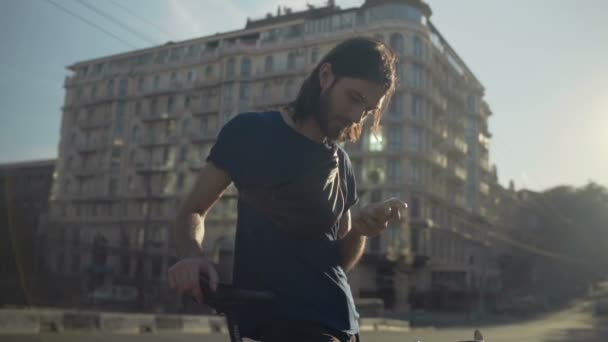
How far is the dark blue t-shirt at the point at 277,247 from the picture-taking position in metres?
1.45

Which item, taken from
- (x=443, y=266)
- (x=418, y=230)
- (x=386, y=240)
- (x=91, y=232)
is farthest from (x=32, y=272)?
(x=443, y=266)

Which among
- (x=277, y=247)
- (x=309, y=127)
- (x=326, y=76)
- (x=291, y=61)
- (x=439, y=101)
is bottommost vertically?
(x=277, y=247)

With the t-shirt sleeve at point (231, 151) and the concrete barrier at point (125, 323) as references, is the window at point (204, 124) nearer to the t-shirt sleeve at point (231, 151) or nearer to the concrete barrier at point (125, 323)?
the concrete barrier at point (125, 323)

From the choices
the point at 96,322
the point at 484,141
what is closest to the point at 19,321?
the point at 96,322

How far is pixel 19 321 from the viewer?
332 inches

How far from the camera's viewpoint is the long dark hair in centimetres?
163

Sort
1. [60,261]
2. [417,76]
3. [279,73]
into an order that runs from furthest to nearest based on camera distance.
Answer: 1. [60,261]
2. [279,73]
3. [417,76]

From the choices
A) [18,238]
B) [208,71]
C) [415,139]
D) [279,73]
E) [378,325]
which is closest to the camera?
[378,325]

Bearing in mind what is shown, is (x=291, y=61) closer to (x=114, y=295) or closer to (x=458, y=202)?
(x=458, y=202)

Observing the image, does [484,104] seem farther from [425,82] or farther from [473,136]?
[425,82]

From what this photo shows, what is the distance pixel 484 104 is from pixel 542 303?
21.9 metres

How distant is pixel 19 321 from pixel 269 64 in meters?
36.7

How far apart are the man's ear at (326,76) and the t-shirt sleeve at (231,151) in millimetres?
288

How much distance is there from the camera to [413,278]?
3888 centimetres
